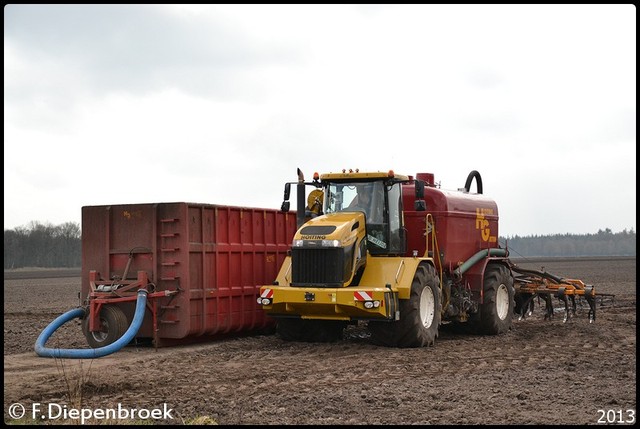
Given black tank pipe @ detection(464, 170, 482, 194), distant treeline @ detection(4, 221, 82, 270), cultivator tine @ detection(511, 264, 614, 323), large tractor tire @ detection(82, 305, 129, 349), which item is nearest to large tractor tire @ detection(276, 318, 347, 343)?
large tractor tire @ detection(82, 305, 129, 349)

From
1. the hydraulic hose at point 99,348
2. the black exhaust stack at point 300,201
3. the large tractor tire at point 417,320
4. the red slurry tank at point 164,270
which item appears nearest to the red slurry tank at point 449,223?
the large tractor tire at point 417,320

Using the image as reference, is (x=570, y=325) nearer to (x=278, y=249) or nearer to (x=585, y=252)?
(x=278, y=249)

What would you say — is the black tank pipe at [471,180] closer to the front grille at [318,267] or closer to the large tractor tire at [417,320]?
the large tractor tire at [417,320]

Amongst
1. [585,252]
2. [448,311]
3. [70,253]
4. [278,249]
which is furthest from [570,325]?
[585,252]

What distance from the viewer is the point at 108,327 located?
15039 millimetres

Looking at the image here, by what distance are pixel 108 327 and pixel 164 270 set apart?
1417 millimetres

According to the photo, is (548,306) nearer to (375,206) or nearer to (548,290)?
(548,290)

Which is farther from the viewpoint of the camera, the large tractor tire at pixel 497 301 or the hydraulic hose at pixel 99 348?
the large tractor tire at pixel 497 301

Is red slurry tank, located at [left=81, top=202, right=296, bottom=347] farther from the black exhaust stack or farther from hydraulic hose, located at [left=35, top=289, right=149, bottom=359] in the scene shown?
the black exhaust stack

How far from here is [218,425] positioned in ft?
28.9

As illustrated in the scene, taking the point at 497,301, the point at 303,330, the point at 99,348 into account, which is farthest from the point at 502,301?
the point at 99,348

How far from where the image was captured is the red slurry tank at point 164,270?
50.0 feet

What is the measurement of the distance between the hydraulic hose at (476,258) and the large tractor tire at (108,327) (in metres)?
6.70

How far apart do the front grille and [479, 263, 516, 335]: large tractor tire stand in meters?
4.62
